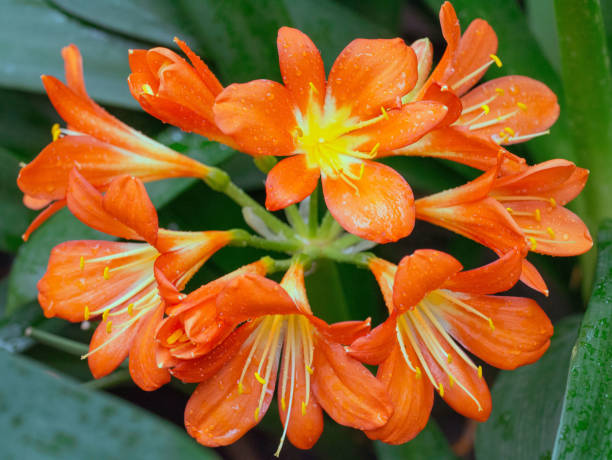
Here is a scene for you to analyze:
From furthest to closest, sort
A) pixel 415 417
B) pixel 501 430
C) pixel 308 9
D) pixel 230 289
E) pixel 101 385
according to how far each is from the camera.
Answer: pixel 308 9, pixel 101 385, pixel 501 430, pixel 415 417, pixel 230 289

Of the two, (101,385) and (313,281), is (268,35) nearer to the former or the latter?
(313,281)

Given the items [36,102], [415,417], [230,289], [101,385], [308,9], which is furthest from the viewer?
[36,102]

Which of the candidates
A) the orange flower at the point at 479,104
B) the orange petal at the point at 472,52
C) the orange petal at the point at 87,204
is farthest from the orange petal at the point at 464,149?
the orange petal at the point at 87,204

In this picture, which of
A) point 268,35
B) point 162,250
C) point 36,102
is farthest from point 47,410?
point 36,102

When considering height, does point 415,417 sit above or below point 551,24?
below

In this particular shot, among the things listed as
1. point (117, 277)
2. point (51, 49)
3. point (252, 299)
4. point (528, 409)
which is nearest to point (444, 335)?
point (528, 409)

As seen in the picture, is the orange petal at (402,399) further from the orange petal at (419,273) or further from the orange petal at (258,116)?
the orange petal at (258,116)
